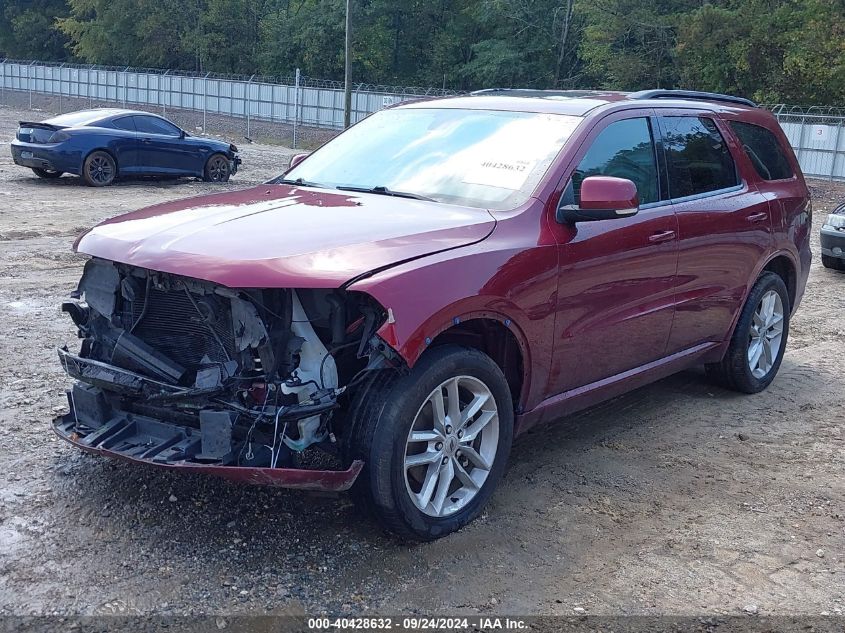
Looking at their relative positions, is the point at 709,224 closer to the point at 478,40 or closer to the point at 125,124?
the point at 125,124

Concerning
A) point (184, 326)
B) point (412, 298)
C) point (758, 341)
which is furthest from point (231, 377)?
point (758, 341)

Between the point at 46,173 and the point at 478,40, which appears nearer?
the point at 46,173

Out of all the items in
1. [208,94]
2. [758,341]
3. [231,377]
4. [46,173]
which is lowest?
[46,173]

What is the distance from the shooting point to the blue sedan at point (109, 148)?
645 inches

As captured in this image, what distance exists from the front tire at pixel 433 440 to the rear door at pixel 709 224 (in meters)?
1.73

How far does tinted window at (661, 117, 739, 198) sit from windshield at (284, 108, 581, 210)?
2.82ft

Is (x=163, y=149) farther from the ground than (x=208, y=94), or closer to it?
closer to it

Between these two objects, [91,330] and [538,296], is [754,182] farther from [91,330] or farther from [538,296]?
[91,330]

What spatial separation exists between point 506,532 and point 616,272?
149 cm

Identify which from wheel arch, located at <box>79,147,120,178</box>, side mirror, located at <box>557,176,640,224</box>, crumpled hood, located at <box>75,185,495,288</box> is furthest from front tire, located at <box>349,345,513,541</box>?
wheel arch, located at <box>79,147,120,178</box>

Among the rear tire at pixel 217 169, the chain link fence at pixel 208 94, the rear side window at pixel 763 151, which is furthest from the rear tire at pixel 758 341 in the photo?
the chain link fence at pixel 208 94

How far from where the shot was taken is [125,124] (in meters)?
17.3

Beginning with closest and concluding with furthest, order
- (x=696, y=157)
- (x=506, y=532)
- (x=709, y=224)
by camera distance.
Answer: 1. (x=506, y=532)
2. (x=709, y=224)
3. (x=696, y=157)

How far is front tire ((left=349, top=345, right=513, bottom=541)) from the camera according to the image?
3.73m
